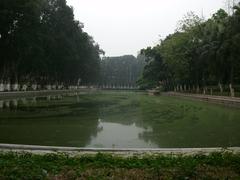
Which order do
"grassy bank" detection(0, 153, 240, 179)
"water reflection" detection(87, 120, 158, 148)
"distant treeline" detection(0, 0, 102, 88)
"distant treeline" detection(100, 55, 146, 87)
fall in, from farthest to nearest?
"distant treeline" detection(100, 55, 146, 87) < "distant treeline" detection(0, 0, 102, 88) < "water reflection" detection(87, 120, 158, 148) < "grassy bank" detection(0, 153, 240, 179)

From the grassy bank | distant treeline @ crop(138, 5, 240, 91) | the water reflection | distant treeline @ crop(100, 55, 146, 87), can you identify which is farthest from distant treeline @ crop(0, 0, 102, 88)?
distant treeline @ crop(100, 55, 146, 87)

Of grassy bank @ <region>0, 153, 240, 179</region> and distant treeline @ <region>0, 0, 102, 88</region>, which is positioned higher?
distant treeline @ <region>0, 0, 102, 88</region>

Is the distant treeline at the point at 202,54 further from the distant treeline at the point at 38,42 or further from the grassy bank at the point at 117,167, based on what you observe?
the grassy bank at the point at 117,167

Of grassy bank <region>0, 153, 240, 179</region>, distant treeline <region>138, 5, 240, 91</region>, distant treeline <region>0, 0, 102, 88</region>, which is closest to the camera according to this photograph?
grassy bank <region>0, 153, 240, 179</region>

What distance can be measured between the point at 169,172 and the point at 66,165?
1.92 m

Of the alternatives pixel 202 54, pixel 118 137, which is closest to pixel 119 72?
pixel 202 54

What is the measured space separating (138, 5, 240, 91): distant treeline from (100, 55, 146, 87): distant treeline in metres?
68.2

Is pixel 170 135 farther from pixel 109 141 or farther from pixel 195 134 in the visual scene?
pixel 109 141

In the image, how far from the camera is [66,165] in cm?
821

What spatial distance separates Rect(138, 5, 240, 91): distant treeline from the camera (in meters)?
44.3

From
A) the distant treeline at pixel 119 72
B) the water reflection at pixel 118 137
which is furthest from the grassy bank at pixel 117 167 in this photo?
the distant treeline at pixel 119 72

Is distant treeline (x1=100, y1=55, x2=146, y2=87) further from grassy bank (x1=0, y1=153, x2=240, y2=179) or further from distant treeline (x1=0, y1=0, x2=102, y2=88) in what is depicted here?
grassy bank (x1=0, y1=153, x2=240, y2=179)

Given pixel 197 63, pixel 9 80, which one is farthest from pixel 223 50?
pixel 9 80

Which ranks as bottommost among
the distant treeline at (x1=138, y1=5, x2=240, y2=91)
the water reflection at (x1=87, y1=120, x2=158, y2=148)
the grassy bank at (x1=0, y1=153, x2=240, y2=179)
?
the water reflection at (x1=87, y1=120, x2=158, y2=148)
